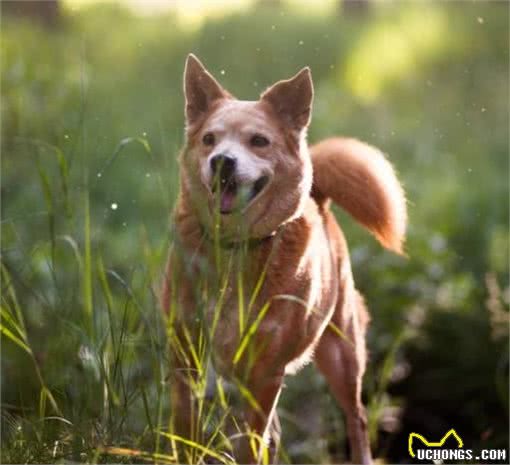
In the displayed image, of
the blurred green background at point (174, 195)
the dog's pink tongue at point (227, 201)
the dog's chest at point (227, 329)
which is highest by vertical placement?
the dog's pink tongue at point (227, 201)

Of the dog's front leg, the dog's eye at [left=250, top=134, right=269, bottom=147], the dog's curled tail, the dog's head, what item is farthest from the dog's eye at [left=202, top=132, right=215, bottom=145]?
the dog's front leg

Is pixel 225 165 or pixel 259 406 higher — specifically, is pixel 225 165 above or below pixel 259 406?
above

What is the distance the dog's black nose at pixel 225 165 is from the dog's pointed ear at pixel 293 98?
0.26 m

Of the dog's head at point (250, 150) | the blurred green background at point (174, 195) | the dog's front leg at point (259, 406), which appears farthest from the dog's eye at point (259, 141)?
the dog's front leg at point (259, 406)

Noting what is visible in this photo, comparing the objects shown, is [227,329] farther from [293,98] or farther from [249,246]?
[293,98]

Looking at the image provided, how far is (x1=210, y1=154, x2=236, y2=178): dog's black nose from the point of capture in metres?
3.38

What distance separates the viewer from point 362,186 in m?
4.02

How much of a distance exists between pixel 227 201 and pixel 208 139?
0.70 feet

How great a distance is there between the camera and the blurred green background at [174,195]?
3336 millimetres

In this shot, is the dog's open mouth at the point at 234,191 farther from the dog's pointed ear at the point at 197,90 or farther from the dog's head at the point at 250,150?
the dog's pointed ear at the point at 197,90

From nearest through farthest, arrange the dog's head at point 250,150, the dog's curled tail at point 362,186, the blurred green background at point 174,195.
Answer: the blurred green background at point 174,195, the dog's head at point 250,150, the dog's curled tail at point 362,186

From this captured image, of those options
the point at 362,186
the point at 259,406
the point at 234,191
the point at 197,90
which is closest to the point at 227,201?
the point at 234,191

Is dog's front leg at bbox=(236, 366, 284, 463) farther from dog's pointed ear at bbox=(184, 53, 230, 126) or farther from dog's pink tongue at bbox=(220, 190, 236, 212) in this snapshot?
dog's pointed ear at bbox=(184, 53, 230, 126)

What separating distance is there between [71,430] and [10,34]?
25.5 feet
